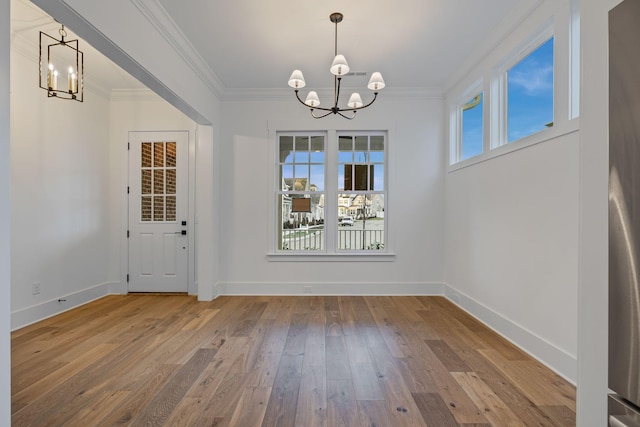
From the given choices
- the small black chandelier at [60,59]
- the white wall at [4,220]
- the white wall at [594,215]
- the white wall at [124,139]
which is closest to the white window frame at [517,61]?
the white wall at [594,215]

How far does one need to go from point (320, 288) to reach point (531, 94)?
333cm

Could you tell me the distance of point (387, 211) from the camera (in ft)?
15.3

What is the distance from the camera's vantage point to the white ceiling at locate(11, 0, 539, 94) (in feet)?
9.05

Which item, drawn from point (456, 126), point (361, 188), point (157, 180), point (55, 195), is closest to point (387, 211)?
point (361, 188)

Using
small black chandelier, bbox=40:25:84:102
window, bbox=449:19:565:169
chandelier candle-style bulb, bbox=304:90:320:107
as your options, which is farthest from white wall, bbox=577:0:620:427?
small black chandelier, bbox=40:25:84:102

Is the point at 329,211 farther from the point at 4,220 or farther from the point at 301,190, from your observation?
the point at 4,220

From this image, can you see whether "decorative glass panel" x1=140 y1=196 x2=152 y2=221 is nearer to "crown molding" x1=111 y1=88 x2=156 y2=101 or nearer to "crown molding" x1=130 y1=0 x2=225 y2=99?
"crown molding" x1=111 y1=88 x2=156 y2=101

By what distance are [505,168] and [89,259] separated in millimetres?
5105

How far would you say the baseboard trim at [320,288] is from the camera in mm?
4602

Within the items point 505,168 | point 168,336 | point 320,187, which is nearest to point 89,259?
point 168,336

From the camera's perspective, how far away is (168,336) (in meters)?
3.07

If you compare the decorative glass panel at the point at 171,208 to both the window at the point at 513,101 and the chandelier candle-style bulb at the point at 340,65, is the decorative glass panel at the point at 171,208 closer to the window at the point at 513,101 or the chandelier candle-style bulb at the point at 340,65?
the chandelier candle-style bulb at the point at 340,65

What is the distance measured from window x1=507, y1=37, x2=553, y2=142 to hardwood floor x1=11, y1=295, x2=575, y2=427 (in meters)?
1.95

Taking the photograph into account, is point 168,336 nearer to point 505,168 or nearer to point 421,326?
point 421,326
